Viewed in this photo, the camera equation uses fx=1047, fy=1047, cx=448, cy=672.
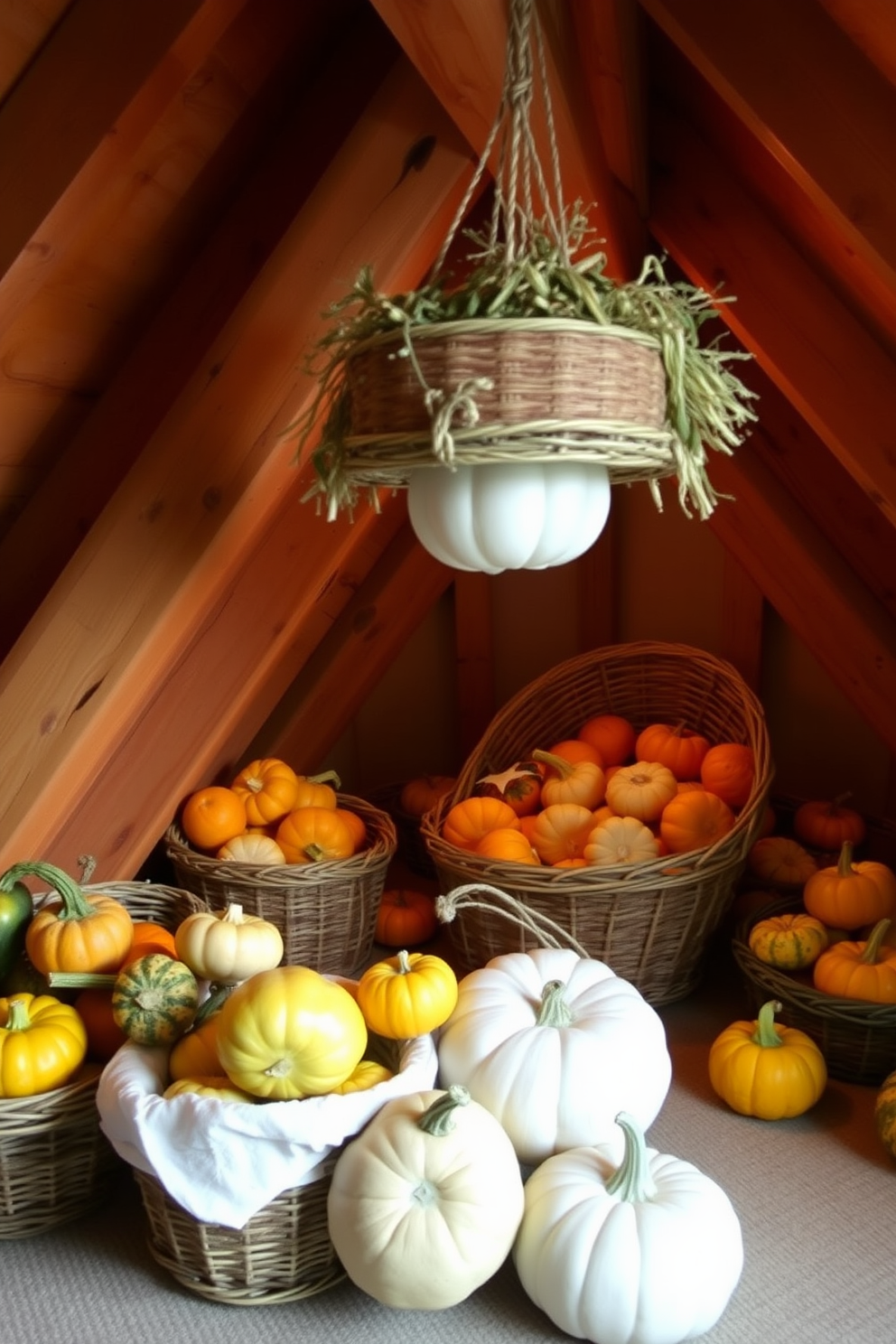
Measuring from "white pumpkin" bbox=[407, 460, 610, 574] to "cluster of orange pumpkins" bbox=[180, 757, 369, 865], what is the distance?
1123 millimetres

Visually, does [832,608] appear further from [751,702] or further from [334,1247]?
[334,1247]

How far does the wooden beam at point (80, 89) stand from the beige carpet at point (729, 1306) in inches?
50.8

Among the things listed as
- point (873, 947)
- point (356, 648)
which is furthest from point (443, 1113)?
point (356, 648)

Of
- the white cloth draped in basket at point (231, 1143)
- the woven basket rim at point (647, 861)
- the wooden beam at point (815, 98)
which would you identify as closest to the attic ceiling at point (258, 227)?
the wooden beam at point (815, 98)

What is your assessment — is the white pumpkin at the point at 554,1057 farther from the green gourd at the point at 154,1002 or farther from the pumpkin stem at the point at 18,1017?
the pumpkin stem at the point at 18,1017

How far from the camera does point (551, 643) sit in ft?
10.6

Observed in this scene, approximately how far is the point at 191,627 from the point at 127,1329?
98 cm

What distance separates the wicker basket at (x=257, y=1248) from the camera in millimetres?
1319

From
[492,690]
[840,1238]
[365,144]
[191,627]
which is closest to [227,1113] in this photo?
[191,627]

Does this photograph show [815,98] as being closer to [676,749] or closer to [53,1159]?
[676,749]

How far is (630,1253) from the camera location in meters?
1.24

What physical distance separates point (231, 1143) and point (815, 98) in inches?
55.1

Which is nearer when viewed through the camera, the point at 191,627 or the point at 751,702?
the point at 191,627

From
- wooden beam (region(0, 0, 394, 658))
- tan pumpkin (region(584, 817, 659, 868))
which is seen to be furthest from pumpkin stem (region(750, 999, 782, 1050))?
wooden beam (region(0, 0, 394, 658))
